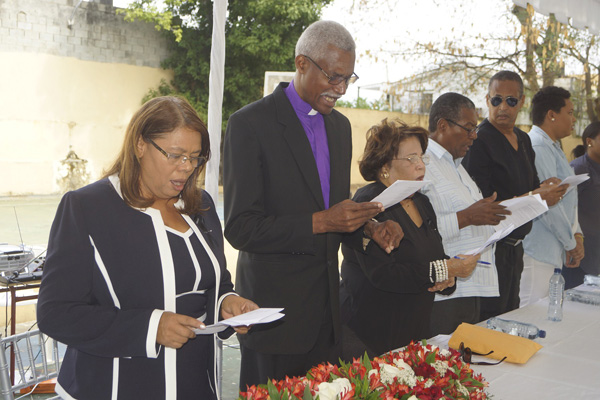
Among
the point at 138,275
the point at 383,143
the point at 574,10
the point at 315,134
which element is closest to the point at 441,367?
the point at 138,275

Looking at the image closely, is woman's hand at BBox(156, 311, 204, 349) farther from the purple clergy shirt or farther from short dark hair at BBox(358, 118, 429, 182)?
short dark hair at BBox(358, 118, 429, 182)

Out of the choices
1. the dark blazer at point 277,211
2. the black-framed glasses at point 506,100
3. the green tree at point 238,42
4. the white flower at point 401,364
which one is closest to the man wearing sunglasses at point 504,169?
the black-framed glasses at point 506,100

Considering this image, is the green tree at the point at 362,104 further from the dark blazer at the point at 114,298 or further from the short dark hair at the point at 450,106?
the dark blazer at the point at 114,298

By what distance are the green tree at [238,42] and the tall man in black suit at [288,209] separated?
13357mm

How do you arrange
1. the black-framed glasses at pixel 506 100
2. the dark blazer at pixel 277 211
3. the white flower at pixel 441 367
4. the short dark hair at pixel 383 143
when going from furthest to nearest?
the black-framed glasses at pixel 506 100, the short dark hair at pixel 383 143, the dark blazer at pixel 277 211, the white flower at pixel 441 367

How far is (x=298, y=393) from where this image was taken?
4.30 feet

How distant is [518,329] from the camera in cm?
240

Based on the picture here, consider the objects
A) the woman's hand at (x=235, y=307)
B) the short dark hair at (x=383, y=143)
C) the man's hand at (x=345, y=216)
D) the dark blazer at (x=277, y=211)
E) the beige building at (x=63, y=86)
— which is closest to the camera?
the woman's hand at (x=235, y=307)

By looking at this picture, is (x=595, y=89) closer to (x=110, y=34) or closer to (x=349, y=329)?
(x=110, y=34)

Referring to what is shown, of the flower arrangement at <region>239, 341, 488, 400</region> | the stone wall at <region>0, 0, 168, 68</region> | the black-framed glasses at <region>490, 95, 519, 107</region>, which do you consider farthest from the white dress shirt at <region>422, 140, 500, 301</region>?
the stone wall at <region>0, 0, 168, 68</region>

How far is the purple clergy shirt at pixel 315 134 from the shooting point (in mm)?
2395

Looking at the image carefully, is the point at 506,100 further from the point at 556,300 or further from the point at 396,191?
the point at 396,191

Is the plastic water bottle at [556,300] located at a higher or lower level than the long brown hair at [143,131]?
lower

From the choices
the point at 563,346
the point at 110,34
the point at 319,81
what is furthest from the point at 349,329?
the point at 110,34
